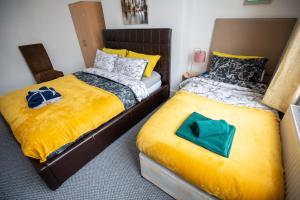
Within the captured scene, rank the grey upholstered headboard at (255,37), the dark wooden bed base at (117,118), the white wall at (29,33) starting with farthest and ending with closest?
the white wall at (29,33) → the grey upholstered headboard at (255,37) → the dark wooden bed base at (117,118)

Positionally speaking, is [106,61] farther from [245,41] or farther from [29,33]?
[245,41]

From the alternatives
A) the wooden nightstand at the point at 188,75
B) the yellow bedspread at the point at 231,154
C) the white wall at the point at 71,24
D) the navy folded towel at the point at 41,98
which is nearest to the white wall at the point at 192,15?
the white wall at the point at 71,24

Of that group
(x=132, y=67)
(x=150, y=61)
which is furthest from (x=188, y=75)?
(x=132, y=67)

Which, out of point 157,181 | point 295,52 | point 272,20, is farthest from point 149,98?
point 272,20

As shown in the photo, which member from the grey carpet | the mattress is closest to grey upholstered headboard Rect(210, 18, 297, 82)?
the mattress

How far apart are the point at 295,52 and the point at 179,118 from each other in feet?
3.66

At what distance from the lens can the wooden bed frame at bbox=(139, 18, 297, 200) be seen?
4.24ft

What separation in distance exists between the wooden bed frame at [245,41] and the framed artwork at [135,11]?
1.15m

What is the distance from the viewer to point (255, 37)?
1.92 meters

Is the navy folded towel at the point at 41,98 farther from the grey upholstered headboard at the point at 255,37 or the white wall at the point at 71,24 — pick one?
the grey upholstered headboard at the point at 255,37

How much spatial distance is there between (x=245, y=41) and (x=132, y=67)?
5.33 feet

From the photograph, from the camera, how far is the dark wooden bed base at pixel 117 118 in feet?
4.57

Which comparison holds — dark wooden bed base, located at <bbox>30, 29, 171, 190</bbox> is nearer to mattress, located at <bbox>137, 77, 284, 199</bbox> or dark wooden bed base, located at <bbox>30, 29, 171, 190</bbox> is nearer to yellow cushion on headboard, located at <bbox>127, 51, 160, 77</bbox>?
yellow cushion on headboard, located at <bbox>127, 51, 160, 77</bbox>

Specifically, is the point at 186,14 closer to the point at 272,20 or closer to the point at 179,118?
the point at 272,20
